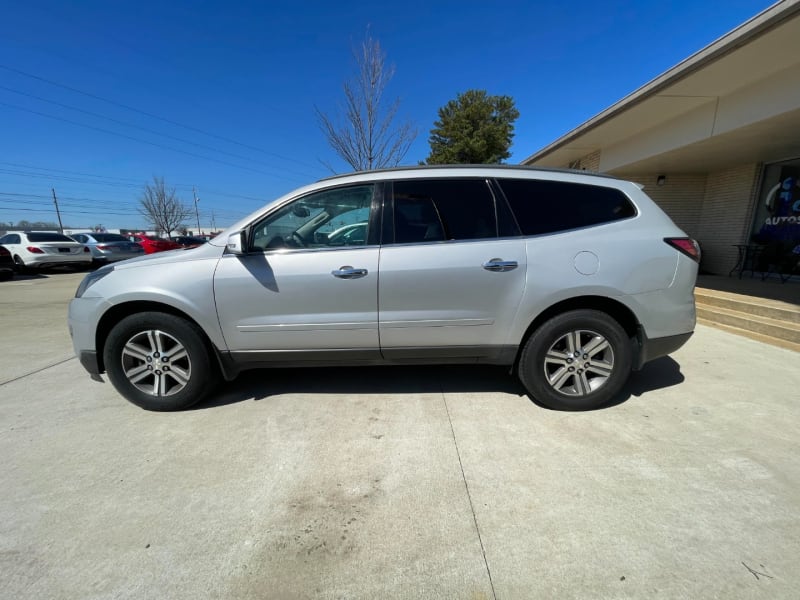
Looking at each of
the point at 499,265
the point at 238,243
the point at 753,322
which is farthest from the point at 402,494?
the point at 753,322

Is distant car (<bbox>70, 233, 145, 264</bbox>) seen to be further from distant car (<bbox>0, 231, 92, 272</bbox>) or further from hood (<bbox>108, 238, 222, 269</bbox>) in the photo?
hood (<bbox>108, 238, 222, 269</bbox>)

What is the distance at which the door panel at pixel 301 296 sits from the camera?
2.62 meters

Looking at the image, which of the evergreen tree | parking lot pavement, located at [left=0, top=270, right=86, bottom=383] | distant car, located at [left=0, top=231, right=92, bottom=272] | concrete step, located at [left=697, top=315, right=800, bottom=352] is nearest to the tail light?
concrete step, located at [left=697, top=315, right=800, bottom=352]

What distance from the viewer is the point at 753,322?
4629 millimetres

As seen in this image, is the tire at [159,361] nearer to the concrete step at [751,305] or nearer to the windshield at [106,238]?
the concrete step at [751,305]

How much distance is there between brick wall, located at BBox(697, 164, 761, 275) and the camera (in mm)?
7742

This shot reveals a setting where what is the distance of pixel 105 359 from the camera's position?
2771 mm

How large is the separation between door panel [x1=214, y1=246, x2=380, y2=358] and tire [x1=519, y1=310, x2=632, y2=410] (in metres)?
1.30

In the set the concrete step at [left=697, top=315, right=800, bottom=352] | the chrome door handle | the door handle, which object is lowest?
the concrete step at [left=697, top=315, right=800, bottom=352]

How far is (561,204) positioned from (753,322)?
404 cm

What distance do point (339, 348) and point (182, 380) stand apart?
131 cm

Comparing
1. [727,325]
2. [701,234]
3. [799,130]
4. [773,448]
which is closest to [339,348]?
[773,448]

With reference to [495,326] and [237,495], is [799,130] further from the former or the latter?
[237,495]

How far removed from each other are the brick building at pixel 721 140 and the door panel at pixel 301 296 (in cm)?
534
